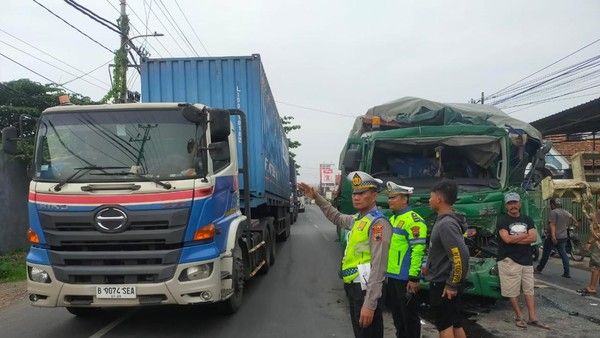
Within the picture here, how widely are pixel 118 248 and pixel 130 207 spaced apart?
44cm

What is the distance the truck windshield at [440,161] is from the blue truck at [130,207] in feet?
9.78

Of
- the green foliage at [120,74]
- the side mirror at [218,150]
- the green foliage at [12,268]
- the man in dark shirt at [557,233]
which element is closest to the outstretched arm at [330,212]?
the side mirror at [218,150]

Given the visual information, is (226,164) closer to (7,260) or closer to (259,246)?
(259,246)

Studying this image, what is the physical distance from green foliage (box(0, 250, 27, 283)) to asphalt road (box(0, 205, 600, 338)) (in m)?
2.63

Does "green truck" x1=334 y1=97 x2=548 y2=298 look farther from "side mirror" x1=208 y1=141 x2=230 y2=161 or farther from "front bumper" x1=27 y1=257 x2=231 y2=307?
"front bumper" x1=27 y1=257 x2=231 y2=307

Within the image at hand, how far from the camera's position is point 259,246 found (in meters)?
8.79

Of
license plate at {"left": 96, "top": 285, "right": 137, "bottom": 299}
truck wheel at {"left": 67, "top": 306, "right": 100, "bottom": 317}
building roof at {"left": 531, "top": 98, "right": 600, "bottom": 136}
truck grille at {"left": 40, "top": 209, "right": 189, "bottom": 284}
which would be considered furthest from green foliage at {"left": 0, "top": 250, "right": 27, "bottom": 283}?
building roof at {"left": 531, "top": 98, "right": 600, "bottom": 136}

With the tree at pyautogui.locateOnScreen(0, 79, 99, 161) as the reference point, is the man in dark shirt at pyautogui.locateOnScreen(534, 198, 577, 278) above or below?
below

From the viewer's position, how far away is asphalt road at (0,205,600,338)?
5.92 meters

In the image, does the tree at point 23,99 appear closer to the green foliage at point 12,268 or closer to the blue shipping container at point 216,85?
the green foliage at point 12,268

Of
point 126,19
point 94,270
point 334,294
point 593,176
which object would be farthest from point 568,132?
point 94,270

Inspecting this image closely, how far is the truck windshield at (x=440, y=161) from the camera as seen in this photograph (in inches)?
306

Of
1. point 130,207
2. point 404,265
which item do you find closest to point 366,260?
point 404,265

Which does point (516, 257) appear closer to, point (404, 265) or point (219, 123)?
point (404, 265)
